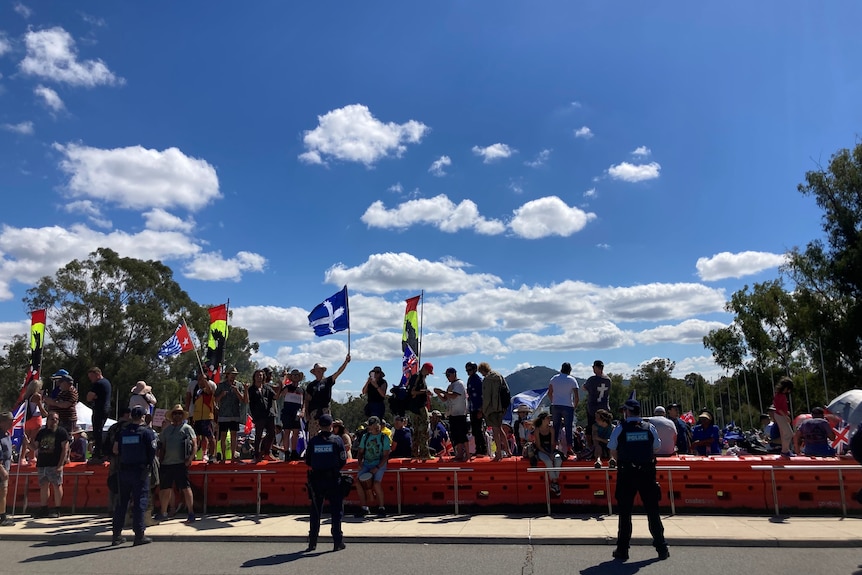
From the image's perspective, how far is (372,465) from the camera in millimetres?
11055

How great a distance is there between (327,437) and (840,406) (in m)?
12.1

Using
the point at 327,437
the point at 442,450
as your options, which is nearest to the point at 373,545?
the point at 327,437

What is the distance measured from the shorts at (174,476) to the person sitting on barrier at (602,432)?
7.49 meters

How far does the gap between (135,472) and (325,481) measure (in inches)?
121

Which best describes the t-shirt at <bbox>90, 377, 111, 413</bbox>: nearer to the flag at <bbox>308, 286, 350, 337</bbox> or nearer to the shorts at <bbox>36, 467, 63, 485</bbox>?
the shorts at <bbox>36, 467, 63, 485</bbox>

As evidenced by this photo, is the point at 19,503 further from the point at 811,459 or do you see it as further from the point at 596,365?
the point at 811,459

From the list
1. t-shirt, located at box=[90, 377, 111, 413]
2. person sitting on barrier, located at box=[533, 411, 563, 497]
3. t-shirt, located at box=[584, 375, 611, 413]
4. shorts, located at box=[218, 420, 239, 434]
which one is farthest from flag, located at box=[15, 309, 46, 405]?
t-shirt, located at box=[584, 375, 611, 413]

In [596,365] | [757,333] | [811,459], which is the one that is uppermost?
[757,333]

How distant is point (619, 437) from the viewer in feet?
26.4

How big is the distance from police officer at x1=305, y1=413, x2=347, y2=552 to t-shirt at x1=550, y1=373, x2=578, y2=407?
4655 millimetres

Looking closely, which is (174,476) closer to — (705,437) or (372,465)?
→ (372,465)

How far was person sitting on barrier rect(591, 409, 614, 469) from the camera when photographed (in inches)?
433

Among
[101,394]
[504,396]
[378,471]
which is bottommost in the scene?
[378,471]

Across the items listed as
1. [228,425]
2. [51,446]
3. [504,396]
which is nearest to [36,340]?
[51,446]
